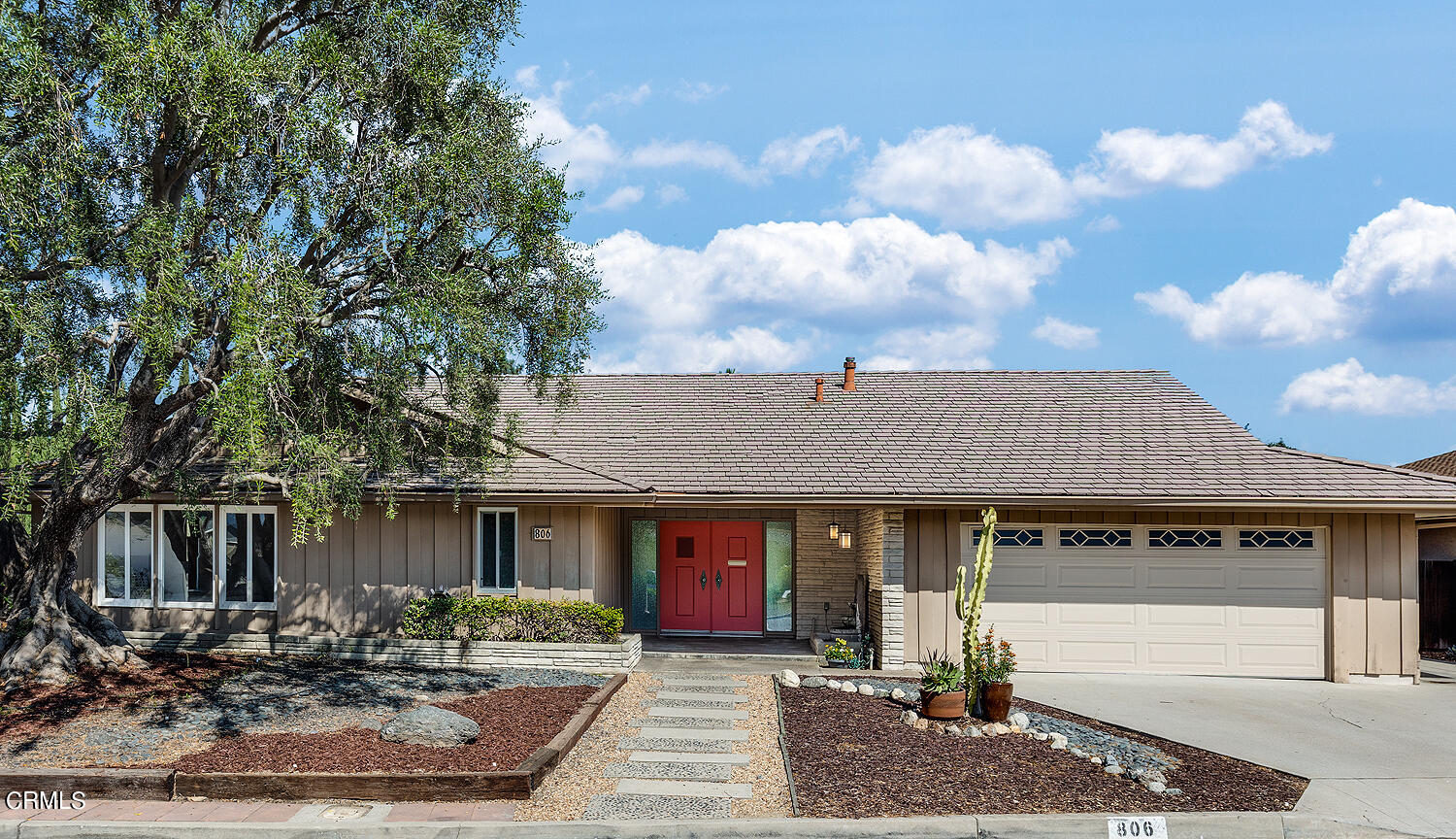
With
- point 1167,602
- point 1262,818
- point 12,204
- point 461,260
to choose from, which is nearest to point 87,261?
point 12,204

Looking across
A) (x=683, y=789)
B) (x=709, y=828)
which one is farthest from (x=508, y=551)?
(x=709, y=828)

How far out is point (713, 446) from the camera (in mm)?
15109

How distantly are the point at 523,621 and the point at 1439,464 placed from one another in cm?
2192

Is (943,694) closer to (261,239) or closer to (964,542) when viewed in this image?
(964,542)

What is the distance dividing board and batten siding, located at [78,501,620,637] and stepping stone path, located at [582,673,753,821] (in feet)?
8.86

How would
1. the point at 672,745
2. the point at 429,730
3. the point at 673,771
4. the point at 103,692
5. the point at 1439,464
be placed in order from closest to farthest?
1. the point at 673,771
2. the point at 429,730
3. the point at 672,745
4. the point at 103,692
5. the point at 1439,464

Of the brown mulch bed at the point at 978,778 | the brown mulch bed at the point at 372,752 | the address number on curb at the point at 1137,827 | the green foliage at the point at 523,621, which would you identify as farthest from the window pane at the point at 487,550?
the address number on curb at the point at 1137,827

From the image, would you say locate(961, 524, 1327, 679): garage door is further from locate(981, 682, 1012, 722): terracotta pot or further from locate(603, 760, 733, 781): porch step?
locate(603, 760, 733, 781): porch step

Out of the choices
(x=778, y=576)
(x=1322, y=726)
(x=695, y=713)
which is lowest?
(x=1322, y=726)

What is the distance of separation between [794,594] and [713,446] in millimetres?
3090

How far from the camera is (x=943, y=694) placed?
31.2 ft

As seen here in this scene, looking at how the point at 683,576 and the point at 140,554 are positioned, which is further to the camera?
the point at 683,576

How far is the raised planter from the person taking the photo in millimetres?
12602

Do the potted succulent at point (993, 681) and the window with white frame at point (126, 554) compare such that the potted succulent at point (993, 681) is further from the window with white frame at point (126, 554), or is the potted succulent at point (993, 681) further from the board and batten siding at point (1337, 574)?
the window with white frame at point (126, 554)
